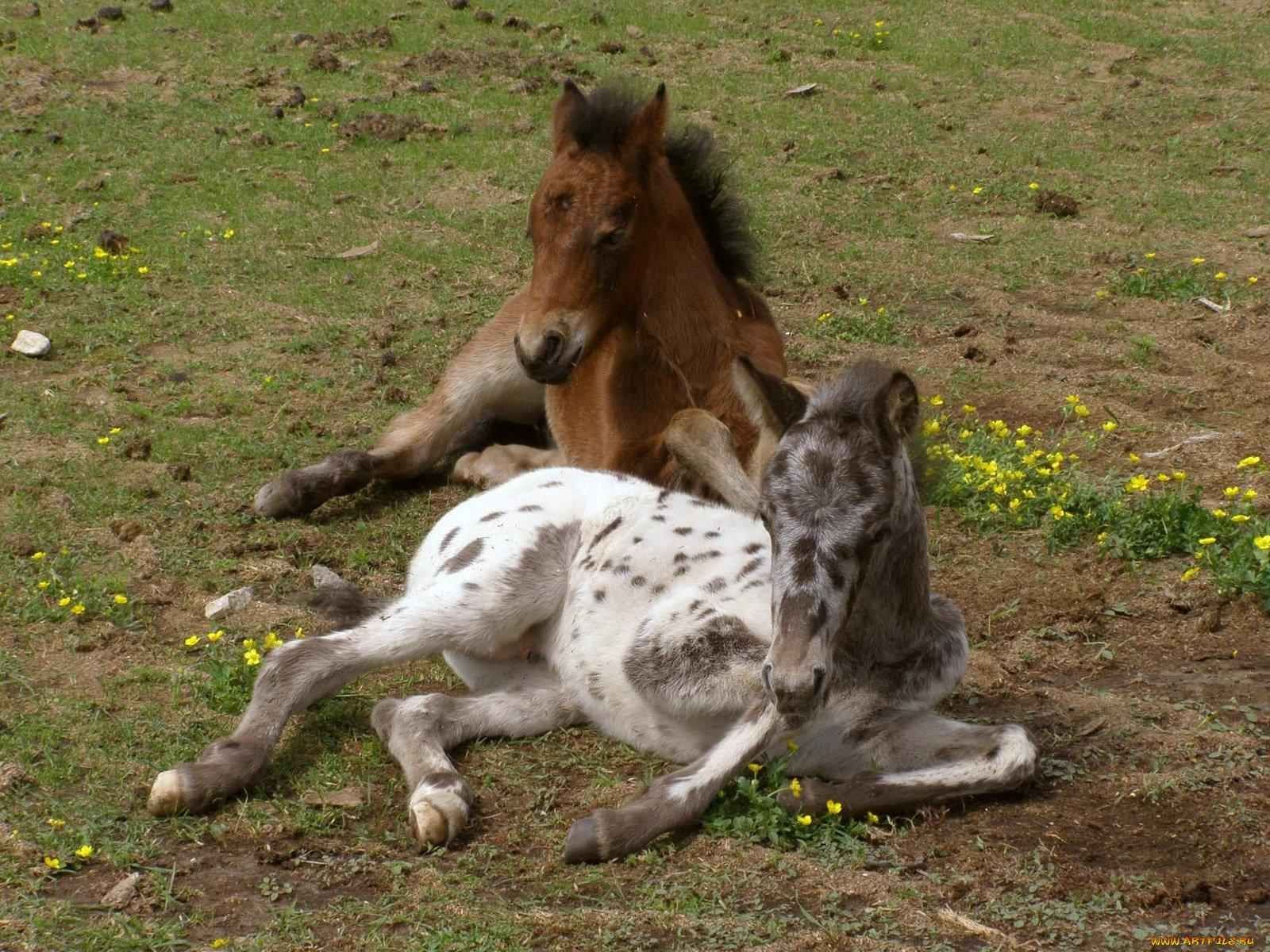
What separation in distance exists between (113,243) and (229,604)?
4.56 meters

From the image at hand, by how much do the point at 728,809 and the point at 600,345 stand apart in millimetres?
2947

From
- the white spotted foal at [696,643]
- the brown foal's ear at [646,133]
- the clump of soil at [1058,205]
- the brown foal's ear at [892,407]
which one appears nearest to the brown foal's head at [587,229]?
the brown foal's ear at [646,133]

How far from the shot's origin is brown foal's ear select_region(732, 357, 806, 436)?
4227 mm

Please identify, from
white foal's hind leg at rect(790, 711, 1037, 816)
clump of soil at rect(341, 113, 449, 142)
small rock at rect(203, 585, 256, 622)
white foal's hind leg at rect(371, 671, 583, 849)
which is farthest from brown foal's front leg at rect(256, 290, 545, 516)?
clump of soil at rect(341, 113, 449, 142)

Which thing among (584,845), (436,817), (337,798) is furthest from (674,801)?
(337,798)

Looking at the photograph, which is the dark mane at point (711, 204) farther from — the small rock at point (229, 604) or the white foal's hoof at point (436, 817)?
the white foal's hoof at point (436, 817)

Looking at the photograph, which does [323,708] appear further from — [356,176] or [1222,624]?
[356,176]

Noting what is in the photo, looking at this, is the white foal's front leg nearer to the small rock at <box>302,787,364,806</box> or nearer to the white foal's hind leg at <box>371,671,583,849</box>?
the white foal's hind leg at <box>371,671,583,849</box>

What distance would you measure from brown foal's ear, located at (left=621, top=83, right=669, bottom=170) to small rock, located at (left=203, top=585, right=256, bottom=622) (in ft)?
8.60

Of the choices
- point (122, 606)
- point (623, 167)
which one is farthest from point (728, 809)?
point (623, 167)

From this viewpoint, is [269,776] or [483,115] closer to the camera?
[269,776]

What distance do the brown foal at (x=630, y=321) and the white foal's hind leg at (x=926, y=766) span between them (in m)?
1.69

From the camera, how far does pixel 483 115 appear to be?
37.4 feet

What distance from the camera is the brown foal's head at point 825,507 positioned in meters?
3.64
